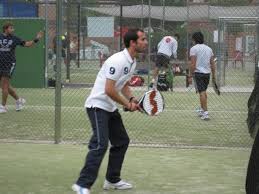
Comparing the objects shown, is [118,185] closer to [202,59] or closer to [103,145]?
[103,145]

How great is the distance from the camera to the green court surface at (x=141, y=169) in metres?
6.85

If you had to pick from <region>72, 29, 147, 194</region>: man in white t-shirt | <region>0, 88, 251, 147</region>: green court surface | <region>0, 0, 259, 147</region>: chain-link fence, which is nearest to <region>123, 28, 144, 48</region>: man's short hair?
<region>72, 29, 147, 194</region>: man in white t-shirt

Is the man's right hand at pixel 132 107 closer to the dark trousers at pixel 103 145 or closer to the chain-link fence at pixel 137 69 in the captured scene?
the dark trousers at pixel 103 145

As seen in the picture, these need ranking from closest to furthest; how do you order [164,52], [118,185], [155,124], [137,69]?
[118,185], [155,124], [164,52], [137,69]

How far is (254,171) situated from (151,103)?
172 centimetres

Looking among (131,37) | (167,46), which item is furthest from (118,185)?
(167,46)

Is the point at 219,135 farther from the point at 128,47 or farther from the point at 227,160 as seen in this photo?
the point at 128,47

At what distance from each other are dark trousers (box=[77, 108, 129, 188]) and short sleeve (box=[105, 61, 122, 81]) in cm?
40

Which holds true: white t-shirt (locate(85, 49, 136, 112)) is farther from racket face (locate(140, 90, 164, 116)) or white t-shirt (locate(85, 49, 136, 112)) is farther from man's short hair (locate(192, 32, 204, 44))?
man's short hair (locate(192, 32, 204, 44))

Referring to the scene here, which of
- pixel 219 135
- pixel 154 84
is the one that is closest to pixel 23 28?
pixel 154 84

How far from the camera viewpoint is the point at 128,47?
6.47m

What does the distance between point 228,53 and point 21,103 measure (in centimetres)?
877

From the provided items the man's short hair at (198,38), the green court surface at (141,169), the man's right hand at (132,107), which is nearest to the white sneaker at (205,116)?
the man's short hair at (198,38)

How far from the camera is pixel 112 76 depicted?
6160mm
